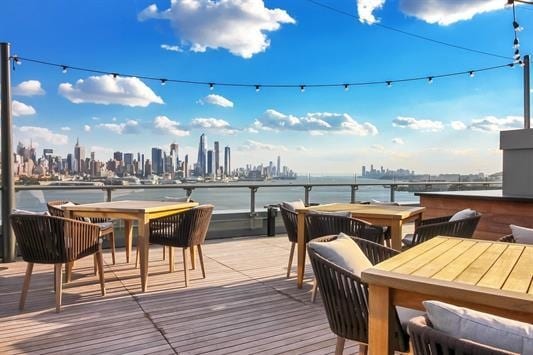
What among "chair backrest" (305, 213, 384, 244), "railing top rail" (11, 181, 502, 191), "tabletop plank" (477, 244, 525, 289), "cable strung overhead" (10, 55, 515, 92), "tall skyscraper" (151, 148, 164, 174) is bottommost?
"chair backrest" (305, 213, 384, 244)

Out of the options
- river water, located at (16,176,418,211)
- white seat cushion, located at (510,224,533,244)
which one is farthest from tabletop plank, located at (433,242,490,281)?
river water, located at (16,176,418,211)

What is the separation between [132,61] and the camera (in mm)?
8148

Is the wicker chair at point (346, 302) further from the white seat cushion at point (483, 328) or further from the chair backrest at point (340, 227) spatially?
the chair backrest at point (340, 227)

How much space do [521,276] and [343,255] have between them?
2.54 ft

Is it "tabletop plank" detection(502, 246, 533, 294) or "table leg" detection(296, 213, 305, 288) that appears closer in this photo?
"tabletop plank" detection(502, 246, 533, 294)

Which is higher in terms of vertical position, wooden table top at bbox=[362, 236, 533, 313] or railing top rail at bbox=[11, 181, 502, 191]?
railing top rail at bbox=[11, 181, 502, 191]

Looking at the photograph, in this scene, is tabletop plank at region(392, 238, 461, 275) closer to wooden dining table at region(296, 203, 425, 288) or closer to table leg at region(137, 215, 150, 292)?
wooden dining table at region(296, 203, 425, 288)

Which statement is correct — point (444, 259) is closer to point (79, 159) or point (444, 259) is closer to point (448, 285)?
point (448, 285)

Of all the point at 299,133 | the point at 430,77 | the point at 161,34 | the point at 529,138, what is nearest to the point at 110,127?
the point at 161,34

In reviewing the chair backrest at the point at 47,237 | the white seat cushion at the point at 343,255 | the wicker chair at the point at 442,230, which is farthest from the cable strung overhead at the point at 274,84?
the white seat cushion at the point at 343,255

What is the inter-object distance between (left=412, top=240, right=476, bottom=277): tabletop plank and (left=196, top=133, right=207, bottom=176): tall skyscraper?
640 centimetres

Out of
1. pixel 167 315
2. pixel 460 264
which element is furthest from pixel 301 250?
pixel 460 264

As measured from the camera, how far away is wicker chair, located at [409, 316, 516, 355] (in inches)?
39.4

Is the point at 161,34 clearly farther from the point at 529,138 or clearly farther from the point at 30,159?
the point at 529,138
